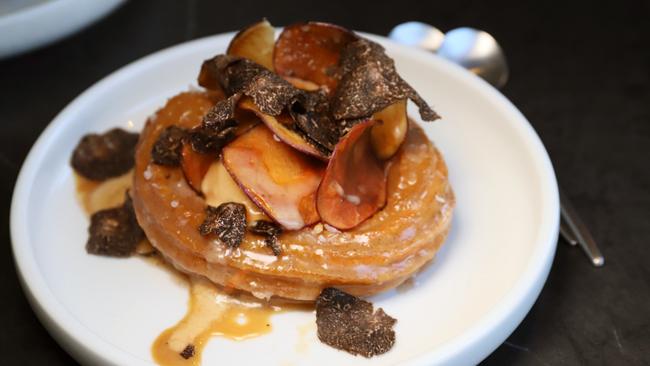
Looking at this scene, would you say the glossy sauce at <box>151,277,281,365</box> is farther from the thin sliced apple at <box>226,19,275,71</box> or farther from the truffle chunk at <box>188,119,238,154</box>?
the thin sliced apple at <box>226,19,275,71</box>

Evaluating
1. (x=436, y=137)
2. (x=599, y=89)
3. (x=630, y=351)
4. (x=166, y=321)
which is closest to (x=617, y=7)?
(x=599, y=89)

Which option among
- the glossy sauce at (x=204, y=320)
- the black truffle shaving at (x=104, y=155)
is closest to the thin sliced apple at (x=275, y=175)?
the glossy sauce at (x=204, y=320)

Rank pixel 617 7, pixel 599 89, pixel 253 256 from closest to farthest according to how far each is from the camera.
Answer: pixel 253 256 < pixel 599 89 < pixel 617 7

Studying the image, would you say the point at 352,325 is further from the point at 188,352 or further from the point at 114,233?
the point at 114,233

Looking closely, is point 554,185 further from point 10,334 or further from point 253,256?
point 10,334

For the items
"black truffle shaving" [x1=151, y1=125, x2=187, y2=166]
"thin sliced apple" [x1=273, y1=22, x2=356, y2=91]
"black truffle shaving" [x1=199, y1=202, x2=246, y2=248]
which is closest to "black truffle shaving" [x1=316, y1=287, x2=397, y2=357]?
"black truffle shaving" [x1=199, y1=202, x2=246, y2=248]

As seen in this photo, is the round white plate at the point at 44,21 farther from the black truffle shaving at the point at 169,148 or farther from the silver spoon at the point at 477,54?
the silver spoon at the point at 477,54

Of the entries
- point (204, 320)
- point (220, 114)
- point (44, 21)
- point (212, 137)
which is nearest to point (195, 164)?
point (212, 137)
